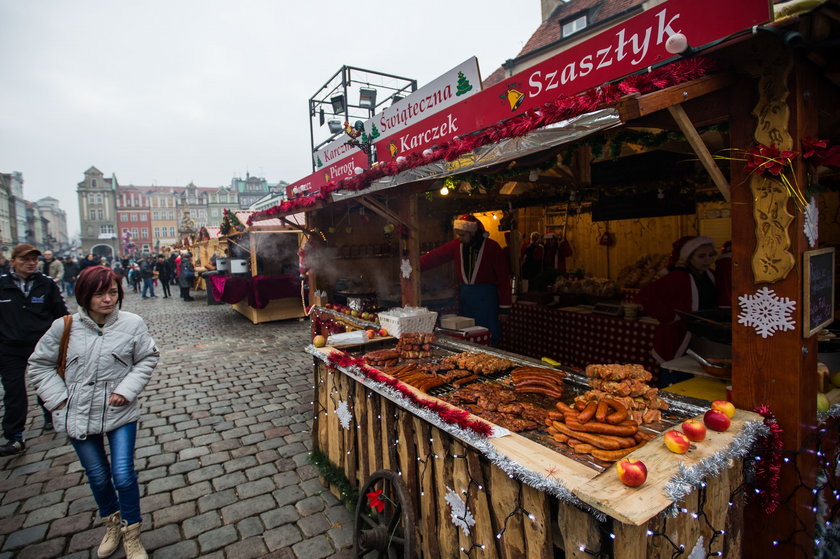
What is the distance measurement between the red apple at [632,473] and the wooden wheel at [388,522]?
1.38 meters

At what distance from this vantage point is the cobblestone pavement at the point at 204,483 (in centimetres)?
323

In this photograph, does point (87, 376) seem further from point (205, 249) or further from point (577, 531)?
point (205, 249)

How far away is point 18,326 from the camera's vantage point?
4.57 meters

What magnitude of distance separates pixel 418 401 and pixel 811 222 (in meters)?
2.45

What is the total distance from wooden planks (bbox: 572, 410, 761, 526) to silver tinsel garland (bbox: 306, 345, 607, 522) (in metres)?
0.07

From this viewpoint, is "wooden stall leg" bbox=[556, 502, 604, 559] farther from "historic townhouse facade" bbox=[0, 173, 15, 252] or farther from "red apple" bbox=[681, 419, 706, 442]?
"historic townhouse facade" bbox=[0, 173, 15, 252]

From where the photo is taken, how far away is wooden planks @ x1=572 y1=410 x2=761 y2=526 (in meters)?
1.49

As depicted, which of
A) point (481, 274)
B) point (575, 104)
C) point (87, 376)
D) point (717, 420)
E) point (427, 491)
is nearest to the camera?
point (717, 420)

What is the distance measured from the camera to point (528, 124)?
8.80 ft

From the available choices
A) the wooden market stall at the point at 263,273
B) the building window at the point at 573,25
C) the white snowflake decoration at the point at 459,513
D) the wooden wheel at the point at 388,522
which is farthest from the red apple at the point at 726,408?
the building window at the point at 573,25

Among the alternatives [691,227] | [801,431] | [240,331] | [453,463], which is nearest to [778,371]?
[801,431]

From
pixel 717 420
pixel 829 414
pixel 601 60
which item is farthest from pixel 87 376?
pixel 829 414

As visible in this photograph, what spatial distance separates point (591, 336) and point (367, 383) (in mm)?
4359

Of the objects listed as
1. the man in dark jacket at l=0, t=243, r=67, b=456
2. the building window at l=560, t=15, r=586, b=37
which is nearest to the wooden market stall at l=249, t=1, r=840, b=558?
the man in dark jacket at l=0, t=243, r=67, b=456
